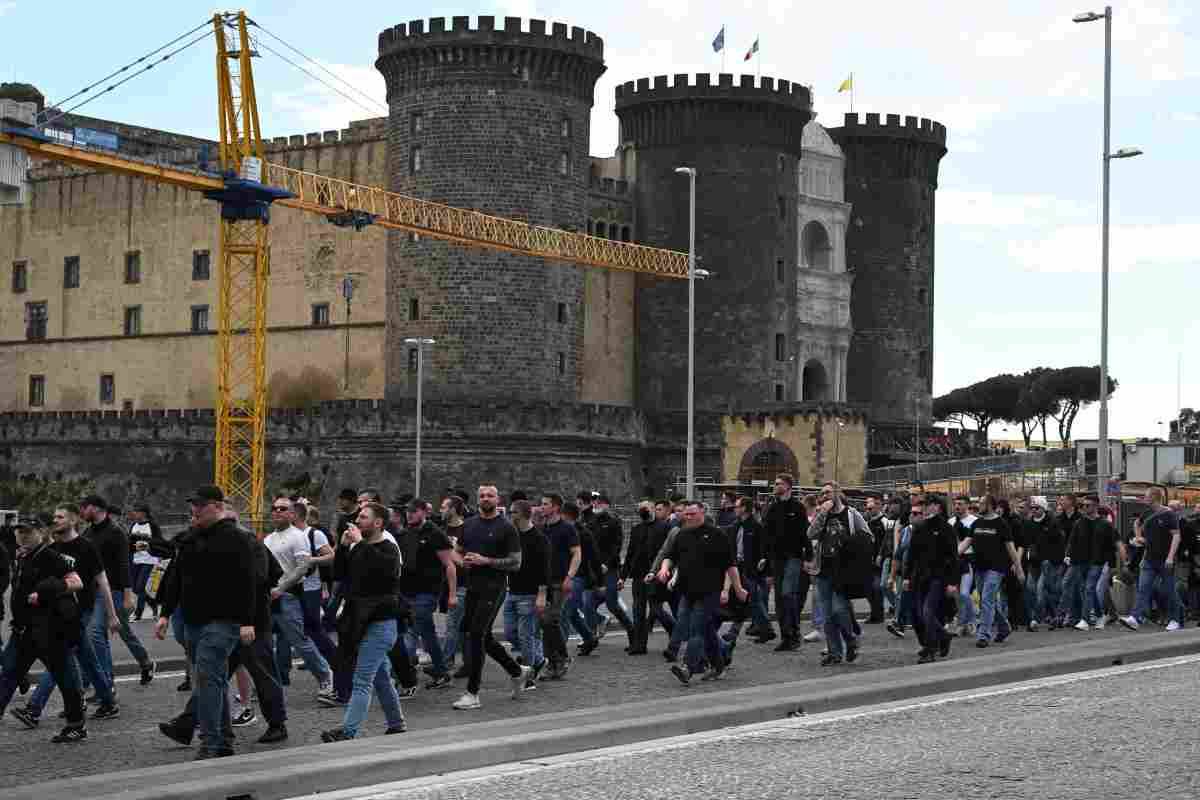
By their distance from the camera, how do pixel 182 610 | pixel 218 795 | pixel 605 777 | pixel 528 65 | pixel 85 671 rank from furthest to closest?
pixel 528 65, pixel 85 671, pixel 182 610, pixel 605 777, pixel 218 795

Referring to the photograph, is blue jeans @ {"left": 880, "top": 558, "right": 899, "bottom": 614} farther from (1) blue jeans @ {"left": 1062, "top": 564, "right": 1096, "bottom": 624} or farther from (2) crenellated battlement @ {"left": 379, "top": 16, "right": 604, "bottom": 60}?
(2) crenellated battlement @ {"left": 379, "top": 16, "right": 604, "bottom": 60}

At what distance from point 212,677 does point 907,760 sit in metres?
4.46

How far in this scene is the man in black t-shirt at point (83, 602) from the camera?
14.8 meters

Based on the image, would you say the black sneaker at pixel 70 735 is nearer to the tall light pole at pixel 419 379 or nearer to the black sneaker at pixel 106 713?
the black sneaker at pixel 106 713

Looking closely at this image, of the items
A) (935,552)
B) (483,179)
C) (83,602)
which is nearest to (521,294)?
(483,179)

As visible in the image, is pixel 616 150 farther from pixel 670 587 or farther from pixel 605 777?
pixel 605 777

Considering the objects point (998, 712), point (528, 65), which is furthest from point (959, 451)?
point (998, 712)

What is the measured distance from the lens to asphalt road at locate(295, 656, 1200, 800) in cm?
1161

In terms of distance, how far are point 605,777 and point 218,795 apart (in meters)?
2.35

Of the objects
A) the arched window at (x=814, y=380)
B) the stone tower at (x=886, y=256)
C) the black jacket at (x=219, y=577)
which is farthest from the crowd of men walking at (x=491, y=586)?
the stone tower at (x=886, y=256)

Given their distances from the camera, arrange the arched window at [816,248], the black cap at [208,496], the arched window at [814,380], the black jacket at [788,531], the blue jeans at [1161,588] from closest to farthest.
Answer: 1. the black cap at [208,496]
2. the black jacket at [788,531]
3. the blue jeans at [1161,588]
4. the arched window at [814,380]
5. the arched window at [816,248]

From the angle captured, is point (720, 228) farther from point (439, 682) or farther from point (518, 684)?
point (518, 684)

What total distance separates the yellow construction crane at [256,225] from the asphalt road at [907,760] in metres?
42.2

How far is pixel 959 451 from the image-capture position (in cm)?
7500
